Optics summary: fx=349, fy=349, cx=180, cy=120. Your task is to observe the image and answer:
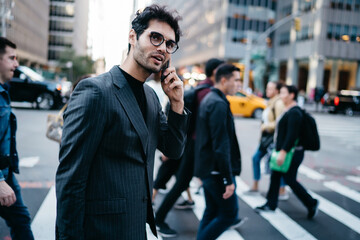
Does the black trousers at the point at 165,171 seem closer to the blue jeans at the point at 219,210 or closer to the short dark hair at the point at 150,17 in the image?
the blue jeans at the point at 219,210

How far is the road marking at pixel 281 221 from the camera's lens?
449 centimetres

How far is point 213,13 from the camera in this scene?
5962 centimetres

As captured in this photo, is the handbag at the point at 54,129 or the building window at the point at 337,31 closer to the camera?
the handbag at the point at 54,129

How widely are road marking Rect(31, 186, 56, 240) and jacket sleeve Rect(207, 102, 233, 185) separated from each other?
7.25 feet

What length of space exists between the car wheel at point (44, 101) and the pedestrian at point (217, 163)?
1533 centimetres

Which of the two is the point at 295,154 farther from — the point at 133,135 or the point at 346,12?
the point at 346,12

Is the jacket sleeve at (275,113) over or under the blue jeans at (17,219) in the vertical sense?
over

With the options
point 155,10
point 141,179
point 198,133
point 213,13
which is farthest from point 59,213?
point 213,13

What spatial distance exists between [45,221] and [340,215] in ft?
13.9

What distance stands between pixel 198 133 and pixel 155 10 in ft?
5.88

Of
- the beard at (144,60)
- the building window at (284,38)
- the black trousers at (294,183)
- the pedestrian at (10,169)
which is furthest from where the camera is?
the building window at (284,38)

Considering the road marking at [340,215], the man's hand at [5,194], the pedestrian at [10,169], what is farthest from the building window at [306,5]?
the man's hand at [5,194]

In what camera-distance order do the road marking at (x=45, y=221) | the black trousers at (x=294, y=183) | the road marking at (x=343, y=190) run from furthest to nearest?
the road marking at (x=343, y=190)
the black trousers at (x=294, y=183)
the road marking at (x=45, y=221)

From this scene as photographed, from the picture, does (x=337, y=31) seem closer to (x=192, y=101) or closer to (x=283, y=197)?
(x=283, y=197)
